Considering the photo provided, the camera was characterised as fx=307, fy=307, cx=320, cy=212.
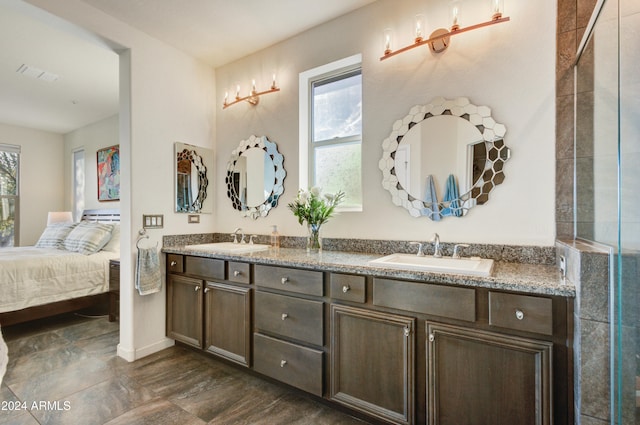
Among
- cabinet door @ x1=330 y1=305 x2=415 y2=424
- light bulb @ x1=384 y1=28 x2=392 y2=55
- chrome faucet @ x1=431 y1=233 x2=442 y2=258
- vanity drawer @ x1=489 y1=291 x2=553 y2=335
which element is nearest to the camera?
vanity drawer @ x1=489 y1=291 x2=553 y2=335

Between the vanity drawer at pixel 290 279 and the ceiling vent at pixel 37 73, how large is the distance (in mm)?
3321

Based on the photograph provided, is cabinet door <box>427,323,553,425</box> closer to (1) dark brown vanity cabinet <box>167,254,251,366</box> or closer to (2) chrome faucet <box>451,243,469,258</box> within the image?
(2) chrome faucet <box>451,243,469,258</box>

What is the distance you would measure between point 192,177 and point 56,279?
177 centimetres

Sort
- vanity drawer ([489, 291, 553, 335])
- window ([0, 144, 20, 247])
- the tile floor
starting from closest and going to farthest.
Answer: vanity drawer ([489, 291, 553, 335]), the tile floor, window ([0, 144, 20, 247])

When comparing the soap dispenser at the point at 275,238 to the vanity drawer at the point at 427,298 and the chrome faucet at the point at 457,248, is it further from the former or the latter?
the chrome faucet at the point at 457,248

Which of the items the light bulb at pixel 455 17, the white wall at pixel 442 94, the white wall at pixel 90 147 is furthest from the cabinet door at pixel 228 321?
the white wall at pixel 90 147

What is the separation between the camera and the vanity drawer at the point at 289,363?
1.75 meters

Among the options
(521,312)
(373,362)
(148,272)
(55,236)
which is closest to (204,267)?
(148,272)

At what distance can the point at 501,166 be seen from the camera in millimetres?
1770

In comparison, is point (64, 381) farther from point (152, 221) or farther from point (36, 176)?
point (36, 176)

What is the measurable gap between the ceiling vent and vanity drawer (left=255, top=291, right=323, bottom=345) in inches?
135

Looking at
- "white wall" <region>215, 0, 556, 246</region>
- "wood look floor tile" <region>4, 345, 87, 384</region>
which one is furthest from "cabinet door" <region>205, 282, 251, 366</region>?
"wood look floor tile" <region>4, 345, 87, 384</region>

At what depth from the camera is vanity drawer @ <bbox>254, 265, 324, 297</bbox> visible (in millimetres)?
1753

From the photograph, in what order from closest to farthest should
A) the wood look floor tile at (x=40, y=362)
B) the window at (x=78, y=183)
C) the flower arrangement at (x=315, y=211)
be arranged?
the wood look floor tile at (x=40, y=362)
the flower arrangement at (x=315, y=211)
the window at (x=78, y=183)
